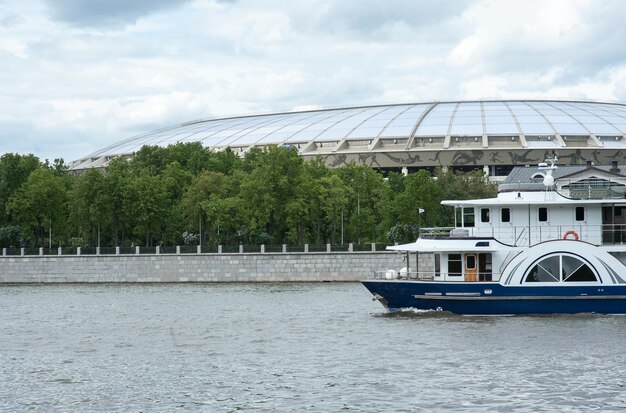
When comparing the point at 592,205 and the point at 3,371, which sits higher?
the point at 592,205

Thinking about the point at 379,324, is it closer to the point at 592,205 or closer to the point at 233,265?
the point at 592,205

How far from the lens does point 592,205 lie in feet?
158

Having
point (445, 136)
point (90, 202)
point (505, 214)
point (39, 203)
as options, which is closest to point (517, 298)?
point (505, 214)

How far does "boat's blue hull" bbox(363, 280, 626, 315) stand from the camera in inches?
1810

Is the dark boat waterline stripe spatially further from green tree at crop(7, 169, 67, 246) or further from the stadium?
green tree at crop(7, 169, 67, 246)

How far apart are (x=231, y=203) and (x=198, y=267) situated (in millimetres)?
5954

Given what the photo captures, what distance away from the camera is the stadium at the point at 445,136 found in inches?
3841

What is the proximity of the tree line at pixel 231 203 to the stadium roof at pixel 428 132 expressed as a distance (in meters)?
6.63

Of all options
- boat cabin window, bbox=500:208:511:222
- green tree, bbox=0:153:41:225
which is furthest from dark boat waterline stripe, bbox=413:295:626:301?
green tree, bbox=0:153:41:225

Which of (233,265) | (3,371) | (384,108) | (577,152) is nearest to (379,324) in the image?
(3,371)

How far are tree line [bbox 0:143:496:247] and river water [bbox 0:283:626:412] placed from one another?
29.0 metres

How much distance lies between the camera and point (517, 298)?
4628cm

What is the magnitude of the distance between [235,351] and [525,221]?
15.3 meters

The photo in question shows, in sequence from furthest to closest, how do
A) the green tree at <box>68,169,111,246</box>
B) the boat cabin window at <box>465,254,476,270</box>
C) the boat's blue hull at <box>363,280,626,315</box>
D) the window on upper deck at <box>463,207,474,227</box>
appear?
the green tree at <box>68,169,111,246</box> < the window on upper deck at <box>463,207,474,227</box> < the boat cabin window at <box>465,254,476,270</box> < the boat's blue hull at <box>363,280,626,315</box>
